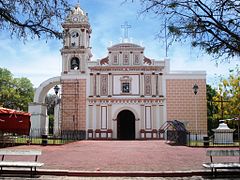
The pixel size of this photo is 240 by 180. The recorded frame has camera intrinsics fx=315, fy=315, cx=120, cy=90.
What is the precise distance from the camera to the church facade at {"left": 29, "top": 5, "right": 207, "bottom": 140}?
29.2m

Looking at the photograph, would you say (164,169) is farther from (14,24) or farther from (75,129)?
(75,129)

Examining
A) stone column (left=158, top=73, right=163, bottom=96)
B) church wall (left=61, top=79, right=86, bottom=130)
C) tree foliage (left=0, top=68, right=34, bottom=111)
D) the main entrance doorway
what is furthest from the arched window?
tree foliage (left=0, top=68, right=34, bottom=111)

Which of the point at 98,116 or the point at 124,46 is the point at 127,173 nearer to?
the point at 98,116

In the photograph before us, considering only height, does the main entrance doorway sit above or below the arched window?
below

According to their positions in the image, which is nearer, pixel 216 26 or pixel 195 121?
pixel 216 26

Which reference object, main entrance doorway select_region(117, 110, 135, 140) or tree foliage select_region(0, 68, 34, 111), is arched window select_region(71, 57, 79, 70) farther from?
tree foliage select_region(0, 68, 34, 111)

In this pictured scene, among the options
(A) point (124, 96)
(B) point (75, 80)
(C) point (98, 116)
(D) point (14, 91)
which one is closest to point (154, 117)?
(A) point (124, 96)

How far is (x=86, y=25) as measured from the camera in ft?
103

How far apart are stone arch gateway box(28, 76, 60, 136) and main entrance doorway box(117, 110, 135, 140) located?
23.4 feet

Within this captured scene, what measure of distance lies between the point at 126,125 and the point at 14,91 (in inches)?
802

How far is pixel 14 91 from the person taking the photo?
43625 millimetres

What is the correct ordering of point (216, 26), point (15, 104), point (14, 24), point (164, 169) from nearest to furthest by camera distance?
point (14, 24)
point (216, 26)
point (164, 169)
point (15, 104)

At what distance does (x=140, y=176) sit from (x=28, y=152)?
2983 millimetres

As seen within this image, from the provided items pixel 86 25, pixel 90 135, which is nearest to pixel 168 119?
pixel 90 135
